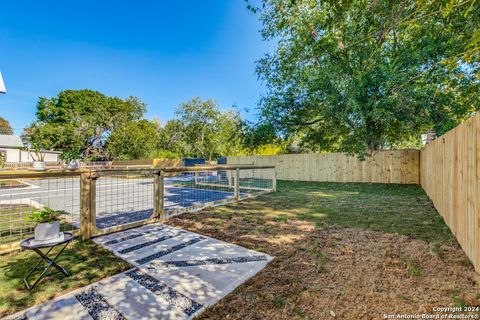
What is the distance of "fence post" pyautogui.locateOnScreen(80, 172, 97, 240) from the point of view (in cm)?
306

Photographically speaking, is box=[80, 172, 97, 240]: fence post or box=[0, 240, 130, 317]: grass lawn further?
box=[80, 172, 97, 240]: fence post

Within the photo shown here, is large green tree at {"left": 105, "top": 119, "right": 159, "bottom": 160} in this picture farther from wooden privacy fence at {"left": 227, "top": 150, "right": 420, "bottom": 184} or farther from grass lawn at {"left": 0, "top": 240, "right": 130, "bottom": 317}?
grass lawn at {"left": 0, "top": 240, "right": 130, "bottom": 317}

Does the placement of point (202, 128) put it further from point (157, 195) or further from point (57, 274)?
point (57, 274)

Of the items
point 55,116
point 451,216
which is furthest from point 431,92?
point 55,116

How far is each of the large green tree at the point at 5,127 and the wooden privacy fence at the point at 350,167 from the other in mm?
41258

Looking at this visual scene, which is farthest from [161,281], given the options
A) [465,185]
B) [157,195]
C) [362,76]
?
[362,76]

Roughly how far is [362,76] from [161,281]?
8.06m

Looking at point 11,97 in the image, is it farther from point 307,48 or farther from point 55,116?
point 307,48

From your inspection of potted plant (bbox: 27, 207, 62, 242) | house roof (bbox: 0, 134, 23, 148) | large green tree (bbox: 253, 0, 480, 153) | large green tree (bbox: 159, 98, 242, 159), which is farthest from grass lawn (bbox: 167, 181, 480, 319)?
house roof (bbox: 0, 134, 23, 148)

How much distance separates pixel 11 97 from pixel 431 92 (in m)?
40.1

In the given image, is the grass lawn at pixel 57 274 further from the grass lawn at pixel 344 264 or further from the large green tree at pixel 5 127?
the large green tree at pixel 5 127

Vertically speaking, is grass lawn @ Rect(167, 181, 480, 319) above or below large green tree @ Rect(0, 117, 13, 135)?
below

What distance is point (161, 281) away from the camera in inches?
80.7

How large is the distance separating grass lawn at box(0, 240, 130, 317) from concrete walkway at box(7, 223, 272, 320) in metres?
0.12
